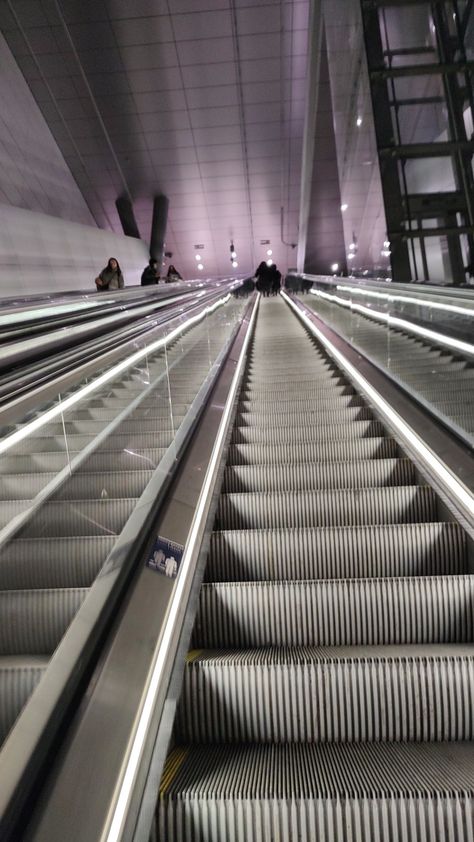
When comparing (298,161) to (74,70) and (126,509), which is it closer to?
(74,70)

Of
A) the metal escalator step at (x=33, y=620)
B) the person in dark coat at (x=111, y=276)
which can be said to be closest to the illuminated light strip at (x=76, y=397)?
the metal escalator step at (x=33, y=620)

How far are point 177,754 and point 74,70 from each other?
17265 mm

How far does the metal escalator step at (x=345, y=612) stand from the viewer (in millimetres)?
2127

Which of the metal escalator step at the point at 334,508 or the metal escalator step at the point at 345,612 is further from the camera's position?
the metal escalator step at the point at 334,508

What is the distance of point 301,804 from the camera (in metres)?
1.42

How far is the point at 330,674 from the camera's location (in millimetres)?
1807

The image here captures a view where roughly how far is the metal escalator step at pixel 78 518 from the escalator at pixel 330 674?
42 centimetres

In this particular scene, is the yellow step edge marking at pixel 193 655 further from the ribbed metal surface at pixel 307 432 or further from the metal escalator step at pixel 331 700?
the ribbed metal surface at pixel 307 432

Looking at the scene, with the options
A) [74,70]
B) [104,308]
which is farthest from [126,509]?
[74,70]

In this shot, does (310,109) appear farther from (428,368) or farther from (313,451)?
(313,451)

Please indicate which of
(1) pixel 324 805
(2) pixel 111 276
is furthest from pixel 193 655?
(2) pixel 111 276

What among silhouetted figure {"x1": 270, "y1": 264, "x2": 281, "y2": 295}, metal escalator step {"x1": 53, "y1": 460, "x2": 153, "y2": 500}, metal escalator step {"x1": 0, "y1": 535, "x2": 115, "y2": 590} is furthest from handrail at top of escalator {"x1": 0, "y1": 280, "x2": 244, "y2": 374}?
silhouetted figure {"x1": 270, "y1": 264, "x2": 281, "y2": 295}

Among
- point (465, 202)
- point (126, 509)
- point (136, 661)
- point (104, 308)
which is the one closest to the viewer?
point (136, 661)

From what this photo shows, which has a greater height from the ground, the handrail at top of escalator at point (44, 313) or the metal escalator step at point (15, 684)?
the handrail at top of escalator at point (44, 313)
